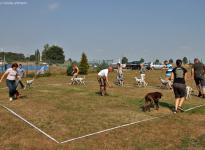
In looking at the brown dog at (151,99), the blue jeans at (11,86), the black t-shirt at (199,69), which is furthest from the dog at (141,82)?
the blue jeans at (11,86)

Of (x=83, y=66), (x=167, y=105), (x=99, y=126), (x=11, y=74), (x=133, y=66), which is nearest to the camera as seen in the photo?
(x=99, y=126)

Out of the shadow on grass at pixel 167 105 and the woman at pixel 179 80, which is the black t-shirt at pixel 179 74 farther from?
the shadow on grass at pixel 167 105

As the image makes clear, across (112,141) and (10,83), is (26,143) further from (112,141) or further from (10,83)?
(10,83)

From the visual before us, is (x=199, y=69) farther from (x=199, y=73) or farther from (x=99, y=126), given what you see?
(x=99, y=126)

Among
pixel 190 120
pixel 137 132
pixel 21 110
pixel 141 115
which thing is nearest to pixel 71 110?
pixel 21 110

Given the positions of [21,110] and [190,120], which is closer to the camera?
[190,120]

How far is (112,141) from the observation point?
25.9ft

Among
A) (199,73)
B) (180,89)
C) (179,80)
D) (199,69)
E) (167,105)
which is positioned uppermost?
(199,69)

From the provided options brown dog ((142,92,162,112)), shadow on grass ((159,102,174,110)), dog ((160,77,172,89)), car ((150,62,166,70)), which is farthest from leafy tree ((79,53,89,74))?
brown dog ((142,92,162,112))


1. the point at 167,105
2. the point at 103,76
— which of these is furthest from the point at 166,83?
the point at 167,105

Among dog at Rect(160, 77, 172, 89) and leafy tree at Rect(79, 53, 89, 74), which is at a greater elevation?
leafy tree at Rect(79, 53, 89, 74)

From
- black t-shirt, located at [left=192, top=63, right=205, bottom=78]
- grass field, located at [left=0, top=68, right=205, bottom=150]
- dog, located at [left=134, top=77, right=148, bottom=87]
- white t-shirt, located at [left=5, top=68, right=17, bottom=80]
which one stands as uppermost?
black t-shirt, located at [left=192, top=63, right=205, bottom=78]

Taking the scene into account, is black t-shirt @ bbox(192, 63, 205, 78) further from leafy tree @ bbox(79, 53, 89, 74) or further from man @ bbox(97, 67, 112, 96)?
leafy tree @ bbox(79, 53, 89, 74)

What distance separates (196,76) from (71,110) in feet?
25.4
